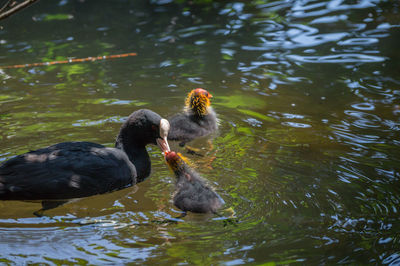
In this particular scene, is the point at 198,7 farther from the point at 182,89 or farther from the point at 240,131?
the point at 240,131

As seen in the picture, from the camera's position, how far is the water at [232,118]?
423 cm

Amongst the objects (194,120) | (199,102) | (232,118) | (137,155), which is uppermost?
(199,102)

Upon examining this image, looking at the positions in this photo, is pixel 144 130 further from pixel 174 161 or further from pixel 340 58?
pixel 340 58

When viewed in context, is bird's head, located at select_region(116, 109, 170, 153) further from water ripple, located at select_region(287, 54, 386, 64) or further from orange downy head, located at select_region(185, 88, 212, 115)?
water ripple, located at select_region(287, 54, 386, 64)

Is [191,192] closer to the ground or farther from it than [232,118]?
farther from it

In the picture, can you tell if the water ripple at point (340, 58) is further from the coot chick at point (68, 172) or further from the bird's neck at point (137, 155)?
the coot chick at point (68, 172)

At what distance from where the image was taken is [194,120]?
23.2 feet

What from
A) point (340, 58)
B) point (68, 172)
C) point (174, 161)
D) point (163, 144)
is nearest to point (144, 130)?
point (163, 144)

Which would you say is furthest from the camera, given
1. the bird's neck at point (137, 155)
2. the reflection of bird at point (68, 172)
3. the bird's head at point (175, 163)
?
the bird's neck at point (137, 155)

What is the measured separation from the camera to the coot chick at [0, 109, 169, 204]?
4.98m

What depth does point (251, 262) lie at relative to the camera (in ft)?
12.9

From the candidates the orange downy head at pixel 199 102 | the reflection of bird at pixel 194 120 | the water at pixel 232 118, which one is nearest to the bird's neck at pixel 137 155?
the water at pixel 232 118

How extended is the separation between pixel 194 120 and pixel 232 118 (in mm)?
562

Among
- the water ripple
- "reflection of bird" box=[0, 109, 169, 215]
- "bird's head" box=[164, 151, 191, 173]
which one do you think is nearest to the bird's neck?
"reflection of bird" box=[0, 109, 169, 215]
